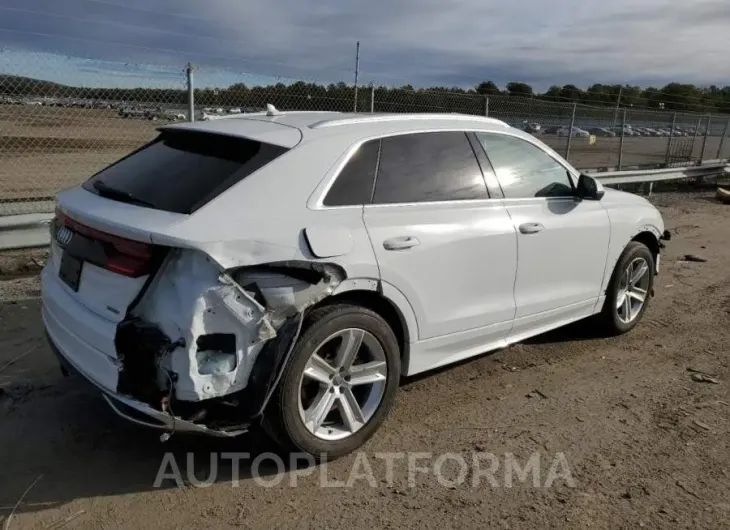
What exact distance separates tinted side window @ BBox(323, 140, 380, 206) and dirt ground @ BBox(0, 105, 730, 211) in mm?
3313

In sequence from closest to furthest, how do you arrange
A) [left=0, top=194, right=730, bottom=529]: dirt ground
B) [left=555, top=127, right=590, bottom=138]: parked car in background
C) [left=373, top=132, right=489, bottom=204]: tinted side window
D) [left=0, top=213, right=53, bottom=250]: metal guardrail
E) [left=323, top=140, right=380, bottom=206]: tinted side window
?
[left=0, top=194, right=730, bottom=529]: dirt ground → [left=323, top=140, right=380, bottom=206]: tinted side window → [left=373, top=132, right=489, bottom=204]: tinted side window → [left=0, top=213, right=53, bottom=250]: metal guardrail → [left=555, top=127, right=590, bottom=138]: parked car in background

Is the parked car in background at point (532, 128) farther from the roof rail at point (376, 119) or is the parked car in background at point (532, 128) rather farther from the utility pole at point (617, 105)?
the roof rail at point (376, 119)

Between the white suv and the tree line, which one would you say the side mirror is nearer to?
the white suv

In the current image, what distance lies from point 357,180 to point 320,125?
0.43 m

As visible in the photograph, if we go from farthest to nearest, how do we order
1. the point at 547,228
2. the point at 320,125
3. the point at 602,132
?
1. the point at 602,132
2. the point at 547,228
3. the point at 320,125

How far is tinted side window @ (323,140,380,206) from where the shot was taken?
3.42m

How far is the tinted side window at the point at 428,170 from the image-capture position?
12.1ft

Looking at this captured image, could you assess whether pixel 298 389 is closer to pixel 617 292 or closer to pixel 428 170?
pixel 428 170

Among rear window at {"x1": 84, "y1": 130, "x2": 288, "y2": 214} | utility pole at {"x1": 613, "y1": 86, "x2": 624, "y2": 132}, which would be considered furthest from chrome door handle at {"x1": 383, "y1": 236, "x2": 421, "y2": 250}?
utility pole at {"x1": 613, "y1": 86, "x2": 624, "y2": 132}

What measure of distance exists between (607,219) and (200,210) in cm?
333

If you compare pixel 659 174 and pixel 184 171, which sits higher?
pixel 184 171

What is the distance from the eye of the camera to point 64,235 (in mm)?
3389

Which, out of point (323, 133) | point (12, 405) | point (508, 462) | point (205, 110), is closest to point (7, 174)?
point (205, 110)

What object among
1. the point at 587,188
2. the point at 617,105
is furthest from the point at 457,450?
the point at 617,105
